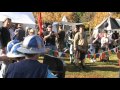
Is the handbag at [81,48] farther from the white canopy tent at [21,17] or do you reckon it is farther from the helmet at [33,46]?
the helmet at [33,46]

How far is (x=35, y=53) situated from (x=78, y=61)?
8150 mm

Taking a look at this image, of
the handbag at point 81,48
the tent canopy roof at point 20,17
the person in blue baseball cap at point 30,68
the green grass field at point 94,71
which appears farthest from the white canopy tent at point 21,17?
the person in blue baseball cap at point 30,68

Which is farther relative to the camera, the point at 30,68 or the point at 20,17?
the point at 20,17

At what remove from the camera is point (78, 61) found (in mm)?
11836

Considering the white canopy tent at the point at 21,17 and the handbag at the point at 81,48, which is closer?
the handbag at the point at 81,48

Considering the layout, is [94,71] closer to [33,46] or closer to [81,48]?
[81,48]

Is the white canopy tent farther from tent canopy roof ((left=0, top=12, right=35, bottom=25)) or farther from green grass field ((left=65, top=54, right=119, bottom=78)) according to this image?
green grass field ((left=65, top=54, right=119, bottom=78))

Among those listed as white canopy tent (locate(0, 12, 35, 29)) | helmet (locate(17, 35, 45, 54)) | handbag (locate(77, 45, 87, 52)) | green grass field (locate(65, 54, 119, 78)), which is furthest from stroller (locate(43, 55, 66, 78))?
white canopy tent (locate(0, 12, 35, 29))

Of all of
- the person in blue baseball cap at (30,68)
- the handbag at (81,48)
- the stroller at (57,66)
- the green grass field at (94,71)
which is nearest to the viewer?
the person in blue baseball cap at (30,68)

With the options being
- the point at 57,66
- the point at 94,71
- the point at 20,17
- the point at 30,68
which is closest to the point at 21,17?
the point at 20,17

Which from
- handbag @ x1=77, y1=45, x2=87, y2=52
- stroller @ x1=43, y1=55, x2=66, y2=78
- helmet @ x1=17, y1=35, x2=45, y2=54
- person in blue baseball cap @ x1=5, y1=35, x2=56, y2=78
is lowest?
handbag @ x1=77, y1=45, x2=87, y2=52

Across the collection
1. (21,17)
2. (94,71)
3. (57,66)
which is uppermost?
(21,17)
